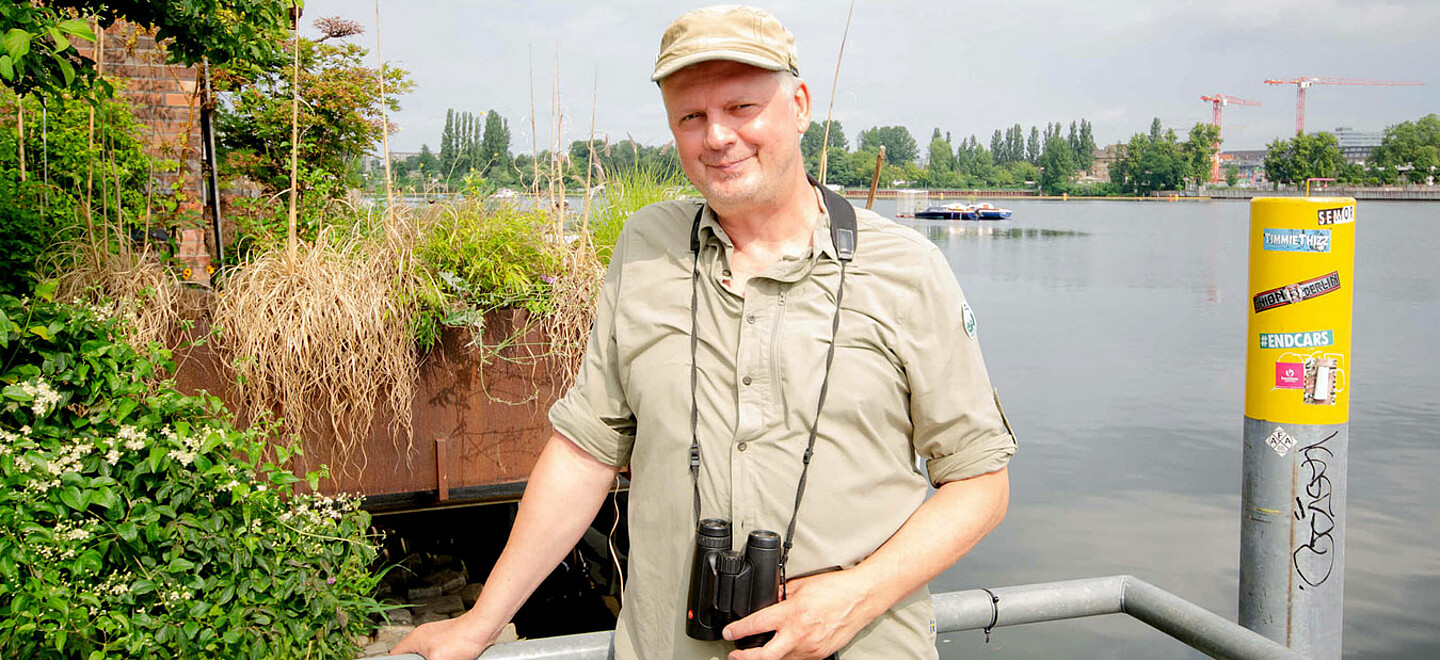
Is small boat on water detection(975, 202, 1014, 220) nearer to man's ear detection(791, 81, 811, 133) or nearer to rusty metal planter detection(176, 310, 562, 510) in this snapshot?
rusty metal planter detection(176, 310, 562, 510)

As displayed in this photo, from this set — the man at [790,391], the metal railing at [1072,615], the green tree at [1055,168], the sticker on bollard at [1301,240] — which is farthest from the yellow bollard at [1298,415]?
the green tree at [1055,168]

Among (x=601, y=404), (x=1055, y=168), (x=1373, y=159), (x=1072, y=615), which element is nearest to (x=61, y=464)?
(x=601, y=404)

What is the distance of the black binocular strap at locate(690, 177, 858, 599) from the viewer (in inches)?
58.3

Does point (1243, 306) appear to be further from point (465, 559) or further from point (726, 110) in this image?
point (726, 110)

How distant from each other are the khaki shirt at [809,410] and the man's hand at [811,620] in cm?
7

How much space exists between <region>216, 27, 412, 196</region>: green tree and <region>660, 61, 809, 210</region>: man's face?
4.68 m

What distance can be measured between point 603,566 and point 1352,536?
4.95 metres

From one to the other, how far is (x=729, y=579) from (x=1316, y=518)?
206cm

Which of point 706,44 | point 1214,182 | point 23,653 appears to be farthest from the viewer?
point 1214,182

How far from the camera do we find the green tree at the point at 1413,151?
34969mm

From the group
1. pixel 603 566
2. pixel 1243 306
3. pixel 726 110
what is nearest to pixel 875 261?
pixel 726 110

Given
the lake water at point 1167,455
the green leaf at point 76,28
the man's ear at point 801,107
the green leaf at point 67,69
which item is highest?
the green leaf at point 76,28

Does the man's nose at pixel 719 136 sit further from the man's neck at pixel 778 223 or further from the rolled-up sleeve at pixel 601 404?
the rolled-up sleeve at pixel 601 404

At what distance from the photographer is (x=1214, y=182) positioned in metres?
54.9
